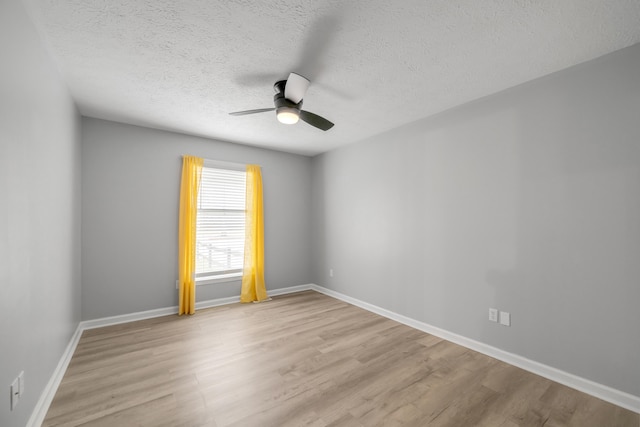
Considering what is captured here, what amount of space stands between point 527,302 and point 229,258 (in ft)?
12.2

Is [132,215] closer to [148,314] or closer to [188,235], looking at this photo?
[188,235]

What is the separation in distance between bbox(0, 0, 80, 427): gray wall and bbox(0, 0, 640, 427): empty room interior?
2 cm

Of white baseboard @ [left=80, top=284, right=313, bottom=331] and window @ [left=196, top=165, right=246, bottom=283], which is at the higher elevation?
window @ [left=196, top=165, right=246, bottom=283]

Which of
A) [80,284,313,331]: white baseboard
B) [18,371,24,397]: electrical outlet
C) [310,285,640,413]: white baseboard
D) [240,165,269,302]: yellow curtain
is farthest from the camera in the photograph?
[240,165,269,302]: yellow curtain

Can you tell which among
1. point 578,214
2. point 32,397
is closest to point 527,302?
point 578,214

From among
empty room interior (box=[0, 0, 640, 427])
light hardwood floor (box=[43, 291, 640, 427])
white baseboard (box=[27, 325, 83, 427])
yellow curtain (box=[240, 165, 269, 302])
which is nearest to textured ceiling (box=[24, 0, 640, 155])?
empty room interior (box=[0, 0, 640, 427])

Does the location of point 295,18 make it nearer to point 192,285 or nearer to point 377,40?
point 377,40

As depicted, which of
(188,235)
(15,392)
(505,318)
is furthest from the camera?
(188,235)

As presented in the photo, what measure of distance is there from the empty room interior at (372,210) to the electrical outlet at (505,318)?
2 cm

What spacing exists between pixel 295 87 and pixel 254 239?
2735mm

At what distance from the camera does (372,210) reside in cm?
382

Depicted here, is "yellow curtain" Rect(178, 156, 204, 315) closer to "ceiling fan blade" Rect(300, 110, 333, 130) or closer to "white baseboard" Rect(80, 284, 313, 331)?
"white baseboard" Rect(80, 284, 313, 331)

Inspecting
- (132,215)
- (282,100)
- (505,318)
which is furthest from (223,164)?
(505,318)

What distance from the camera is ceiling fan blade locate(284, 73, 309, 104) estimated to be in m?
2.01
